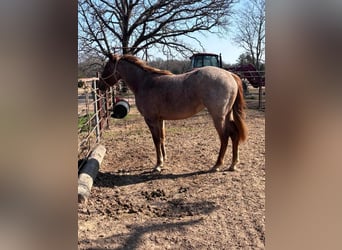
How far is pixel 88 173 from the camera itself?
115 inches

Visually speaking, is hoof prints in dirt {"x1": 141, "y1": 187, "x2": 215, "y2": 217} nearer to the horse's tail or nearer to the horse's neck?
the horse's tail

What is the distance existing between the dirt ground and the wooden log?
85mm

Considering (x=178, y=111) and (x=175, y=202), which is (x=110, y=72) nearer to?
(x=178, y=111)

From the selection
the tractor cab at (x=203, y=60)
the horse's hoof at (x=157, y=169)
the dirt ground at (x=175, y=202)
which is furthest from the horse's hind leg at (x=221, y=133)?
the tractor cab at (x=203, y=60)

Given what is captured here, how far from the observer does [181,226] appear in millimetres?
2094

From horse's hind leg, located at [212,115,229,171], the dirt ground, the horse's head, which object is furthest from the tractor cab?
horse's hind leg, located at [212,115,229,171]

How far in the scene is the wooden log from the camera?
8.04 feet

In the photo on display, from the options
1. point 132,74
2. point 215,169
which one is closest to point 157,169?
point 215,169

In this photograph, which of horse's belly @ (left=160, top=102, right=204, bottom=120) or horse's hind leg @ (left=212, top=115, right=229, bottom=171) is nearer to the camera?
horse's hind leg @ (left=212, top=115, right=229, bottom=171)

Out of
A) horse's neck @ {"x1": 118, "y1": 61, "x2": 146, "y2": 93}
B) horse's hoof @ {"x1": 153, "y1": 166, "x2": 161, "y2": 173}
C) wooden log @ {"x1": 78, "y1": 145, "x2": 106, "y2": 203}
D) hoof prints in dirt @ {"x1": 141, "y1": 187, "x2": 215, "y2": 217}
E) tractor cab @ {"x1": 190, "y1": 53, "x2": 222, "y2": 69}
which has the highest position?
tractor cab @ {"x1": 190, "y1": 53, "x2": 222, "y2": 69}

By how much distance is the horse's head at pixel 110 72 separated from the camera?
3.94 m
